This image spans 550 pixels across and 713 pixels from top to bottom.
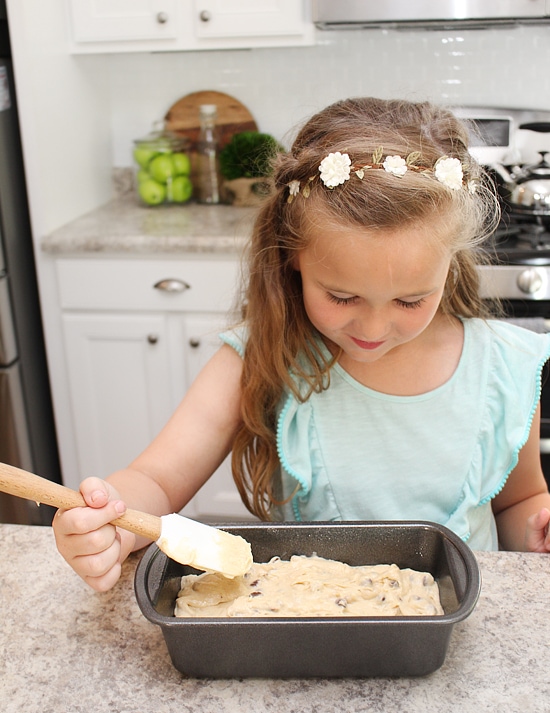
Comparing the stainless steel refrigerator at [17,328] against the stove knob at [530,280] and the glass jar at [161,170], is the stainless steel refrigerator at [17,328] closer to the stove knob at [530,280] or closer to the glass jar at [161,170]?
the glass jar at [161,170]

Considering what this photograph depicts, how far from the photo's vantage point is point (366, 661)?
2.23ft

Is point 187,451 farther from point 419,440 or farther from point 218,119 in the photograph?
point 218,119

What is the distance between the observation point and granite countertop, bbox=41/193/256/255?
6.75ft

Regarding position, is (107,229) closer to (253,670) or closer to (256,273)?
(256,273)

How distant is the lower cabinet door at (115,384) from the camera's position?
2191 mm

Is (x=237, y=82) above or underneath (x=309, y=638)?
above

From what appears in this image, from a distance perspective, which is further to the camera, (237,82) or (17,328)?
(237,82)

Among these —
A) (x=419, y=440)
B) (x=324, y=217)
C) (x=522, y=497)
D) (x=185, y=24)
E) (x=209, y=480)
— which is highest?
(x=185, y=24)

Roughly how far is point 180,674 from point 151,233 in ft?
5.15

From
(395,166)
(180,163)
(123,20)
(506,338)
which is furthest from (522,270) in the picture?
(123,20)

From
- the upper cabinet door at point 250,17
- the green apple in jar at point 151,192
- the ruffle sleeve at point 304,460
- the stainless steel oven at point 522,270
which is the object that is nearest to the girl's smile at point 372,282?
the ruffle sleeve at point 304,460

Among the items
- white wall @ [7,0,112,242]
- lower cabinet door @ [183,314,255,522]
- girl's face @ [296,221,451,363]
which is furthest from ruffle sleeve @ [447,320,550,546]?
white wall @ [7,0,112,242]

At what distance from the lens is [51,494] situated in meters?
0.71

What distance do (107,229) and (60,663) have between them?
1.64m
